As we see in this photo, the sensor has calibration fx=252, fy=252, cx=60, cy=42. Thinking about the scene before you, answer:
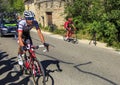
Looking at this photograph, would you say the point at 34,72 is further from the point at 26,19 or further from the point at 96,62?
the point at 96,62

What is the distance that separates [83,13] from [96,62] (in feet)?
40.0

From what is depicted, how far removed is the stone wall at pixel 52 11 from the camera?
2745cm

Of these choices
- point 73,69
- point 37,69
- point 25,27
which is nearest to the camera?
point 37,69

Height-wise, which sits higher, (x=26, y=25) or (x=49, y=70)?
(x=26, y=25)

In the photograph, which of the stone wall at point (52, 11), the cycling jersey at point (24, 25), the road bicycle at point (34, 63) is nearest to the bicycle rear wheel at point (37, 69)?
the road bicycle at point (34, 63)

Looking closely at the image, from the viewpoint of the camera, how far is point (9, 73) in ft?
29.8

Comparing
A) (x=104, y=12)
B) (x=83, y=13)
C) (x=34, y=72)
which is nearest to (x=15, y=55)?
(x=34, y=72)

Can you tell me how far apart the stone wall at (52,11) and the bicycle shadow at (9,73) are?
1558 centimetres

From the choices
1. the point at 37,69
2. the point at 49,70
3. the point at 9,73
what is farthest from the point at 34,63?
the point at 9,73

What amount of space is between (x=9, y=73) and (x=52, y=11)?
67.1ft

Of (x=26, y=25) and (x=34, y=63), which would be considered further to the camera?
(x=26, y=25)

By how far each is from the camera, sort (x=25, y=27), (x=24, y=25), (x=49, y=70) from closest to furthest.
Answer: (x=24, y=25)
(x=25, y=27)
(x=49, y=70)

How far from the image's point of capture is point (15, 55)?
41.3ft

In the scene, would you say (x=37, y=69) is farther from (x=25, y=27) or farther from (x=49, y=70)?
(x=49, y=70)
